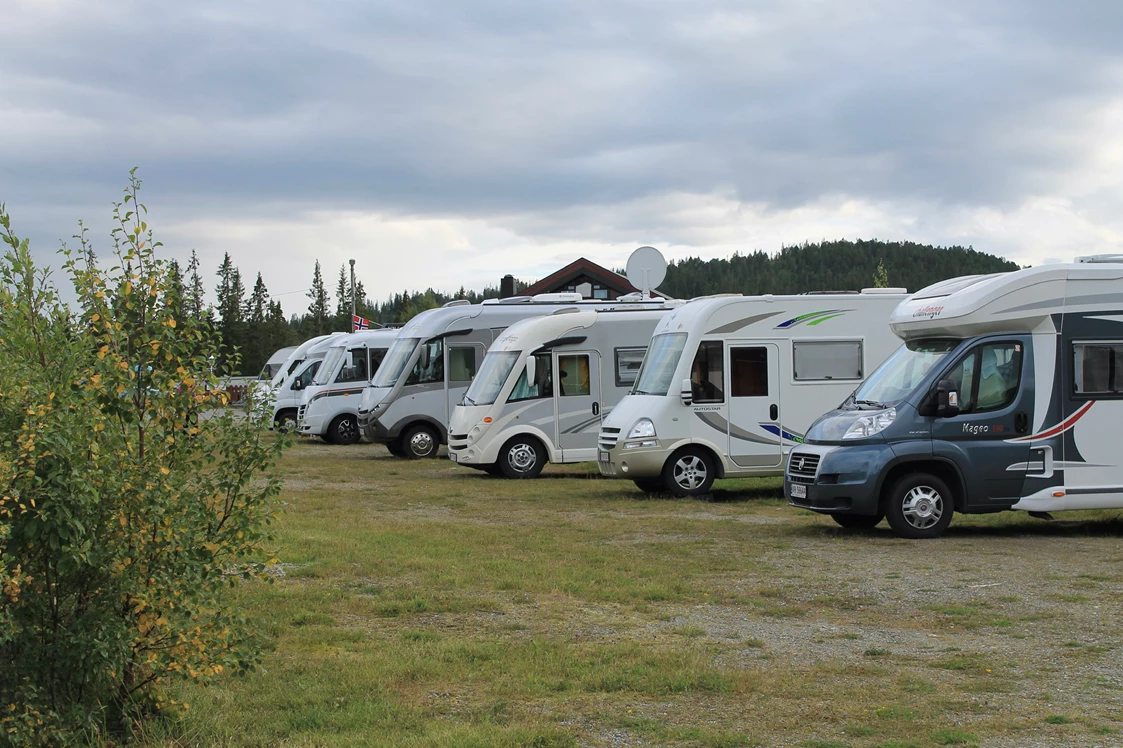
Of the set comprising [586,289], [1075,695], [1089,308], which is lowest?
[1075,695]

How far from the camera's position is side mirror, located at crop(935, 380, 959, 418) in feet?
40.7

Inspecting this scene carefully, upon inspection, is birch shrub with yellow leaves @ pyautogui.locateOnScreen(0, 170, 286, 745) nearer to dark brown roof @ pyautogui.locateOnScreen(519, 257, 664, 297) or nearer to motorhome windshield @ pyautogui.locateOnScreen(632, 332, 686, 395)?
motorhome windshield @ pyautogui.locateOnScreen(632, 332, 686, 395)

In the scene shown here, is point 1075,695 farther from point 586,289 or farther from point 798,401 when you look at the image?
point 586,289

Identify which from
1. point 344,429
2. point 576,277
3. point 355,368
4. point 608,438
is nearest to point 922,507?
point 608,438

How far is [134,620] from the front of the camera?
523cm

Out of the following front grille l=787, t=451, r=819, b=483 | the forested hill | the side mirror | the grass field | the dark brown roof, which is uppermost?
the forested hill

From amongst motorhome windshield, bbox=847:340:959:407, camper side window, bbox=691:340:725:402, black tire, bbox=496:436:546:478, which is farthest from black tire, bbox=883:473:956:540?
black tire, bbox=496:436:546:478

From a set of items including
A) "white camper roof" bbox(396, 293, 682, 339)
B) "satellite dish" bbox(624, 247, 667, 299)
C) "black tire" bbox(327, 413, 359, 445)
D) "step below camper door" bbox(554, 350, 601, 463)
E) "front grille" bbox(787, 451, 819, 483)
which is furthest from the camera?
"black tire" bbox(327, 413, 359, 445)

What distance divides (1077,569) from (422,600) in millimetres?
5831

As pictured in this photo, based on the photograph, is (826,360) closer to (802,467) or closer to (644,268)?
(802,467)

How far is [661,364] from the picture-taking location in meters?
17.2

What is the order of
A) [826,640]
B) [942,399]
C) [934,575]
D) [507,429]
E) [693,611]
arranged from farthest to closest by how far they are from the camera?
[507,429]
[942,399]
[934,575]
[693,611]
[826,640]

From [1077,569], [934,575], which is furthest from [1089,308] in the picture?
[934,575]

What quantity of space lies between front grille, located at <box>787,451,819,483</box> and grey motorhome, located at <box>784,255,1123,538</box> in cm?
2
